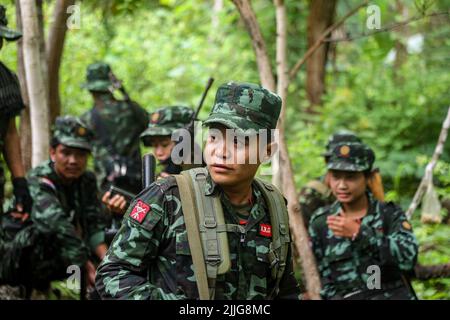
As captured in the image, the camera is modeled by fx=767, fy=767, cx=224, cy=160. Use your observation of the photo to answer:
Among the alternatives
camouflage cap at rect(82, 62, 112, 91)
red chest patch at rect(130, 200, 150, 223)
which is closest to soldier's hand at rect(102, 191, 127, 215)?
red chest patch at rect(130, 200, 150, 223)

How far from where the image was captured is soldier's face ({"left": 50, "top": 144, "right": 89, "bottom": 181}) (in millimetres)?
6648

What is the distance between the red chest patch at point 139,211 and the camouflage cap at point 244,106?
0.45 m

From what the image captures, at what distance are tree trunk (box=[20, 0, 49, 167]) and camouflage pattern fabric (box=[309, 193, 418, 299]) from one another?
2.67 meters

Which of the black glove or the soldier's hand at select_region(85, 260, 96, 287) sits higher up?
the black glove

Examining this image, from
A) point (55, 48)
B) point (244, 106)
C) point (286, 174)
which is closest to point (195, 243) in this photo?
point (244, 106)

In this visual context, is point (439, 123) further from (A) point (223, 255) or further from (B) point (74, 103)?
(A) point (223, 255)

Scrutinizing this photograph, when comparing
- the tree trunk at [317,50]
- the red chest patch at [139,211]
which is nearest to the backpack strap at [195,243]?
A: the red chest patch at [139,211]

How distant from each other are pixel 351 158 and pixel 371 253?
76 centimetres

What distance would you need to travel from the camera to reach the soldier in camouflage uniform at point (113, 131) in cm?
842

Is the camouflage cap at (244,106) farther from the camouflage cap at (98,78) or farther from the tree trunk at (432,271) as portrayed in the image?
the camouflage cap at (98,78)

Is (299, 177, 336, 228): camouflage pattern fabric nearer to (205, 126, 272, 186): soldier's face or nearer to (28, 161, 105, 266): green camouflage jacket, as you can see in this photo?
(28, 161, 105, 266): green camouflage jacket

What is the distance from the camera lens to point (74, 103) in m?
11.1

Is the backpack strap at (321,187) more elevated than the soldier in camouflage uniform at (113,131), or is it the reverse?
the soldier in camouflage uniform at (113,131)
